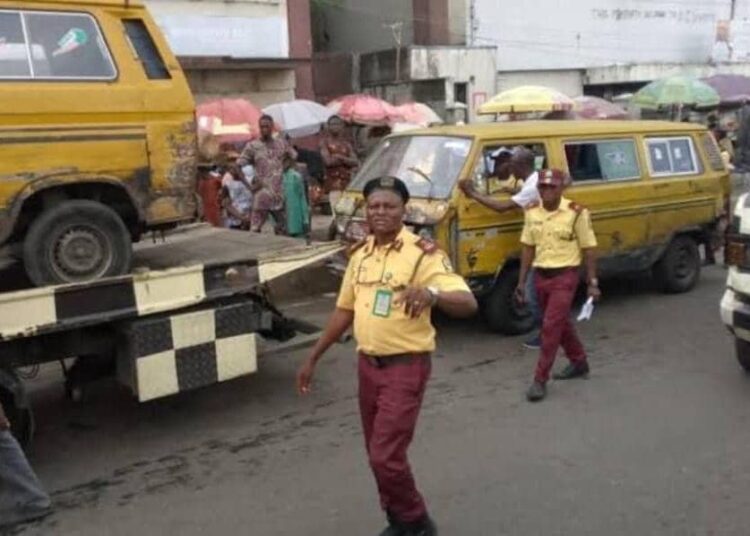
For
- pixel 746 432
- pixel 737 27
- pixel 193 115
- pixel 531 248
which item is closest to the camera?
pixel 746 432

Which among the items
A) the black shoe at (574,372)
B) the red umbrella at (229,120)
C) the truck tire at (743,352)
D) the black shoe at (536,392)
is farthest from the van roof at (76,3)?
the red umbrella at (229,120)

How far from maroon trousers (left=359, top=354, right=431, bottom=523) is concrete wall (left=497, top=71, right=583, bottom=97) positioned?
722 inches

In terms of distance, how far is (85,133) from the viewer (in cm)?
534

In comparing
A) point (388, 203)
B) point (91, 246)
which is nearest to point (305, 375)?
point (388, 203)

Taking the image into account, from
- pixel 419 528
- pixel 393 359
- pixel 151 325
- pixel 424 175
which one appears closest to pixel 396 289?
pixel 393 359

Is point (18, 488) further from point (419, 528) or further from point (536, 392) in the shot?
point (536, 392)

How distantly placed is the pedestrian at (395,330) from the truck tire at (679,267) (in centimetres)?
578

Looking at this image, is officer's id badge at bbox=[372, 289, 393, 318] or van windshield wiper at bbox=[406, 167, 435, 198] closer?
officer's id badge at bbox=[372, 289, 393, 318]

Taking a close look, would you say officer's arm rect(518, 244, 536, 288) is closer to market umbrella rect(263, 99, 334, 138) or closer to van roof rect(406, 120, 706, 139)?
van roof rect(406, 120, 706, 139)

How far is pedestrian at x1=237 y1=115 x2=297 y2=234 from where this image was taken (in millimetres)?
9000

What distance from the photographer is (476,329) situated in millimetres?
7789

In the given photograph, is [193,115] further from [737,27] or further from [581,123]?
[737,27]

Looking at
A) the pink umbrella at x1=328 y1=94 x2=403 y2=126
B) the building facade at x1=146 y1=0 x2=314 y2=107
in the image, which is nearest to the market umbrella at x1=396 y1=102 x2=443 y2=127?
the pink umbrella at x1=328 y1=94 x2=403 y2=126

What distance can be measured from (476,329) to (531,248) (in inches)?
68.7
